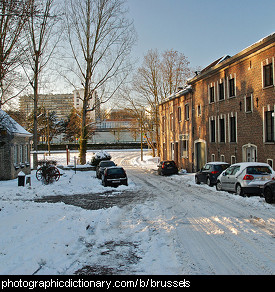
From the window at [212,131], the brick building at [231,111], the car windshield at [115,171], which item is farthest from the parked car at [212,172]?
the window at [212,131]

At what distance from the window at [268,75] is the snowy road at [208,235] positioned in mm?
9964

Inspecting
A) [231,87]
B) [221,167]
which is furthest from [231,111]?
[221,167]

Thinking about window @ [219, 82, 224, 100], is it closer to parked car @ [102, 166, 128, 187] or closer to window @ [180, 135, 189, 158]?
window @ [180, 135, 189, 158]

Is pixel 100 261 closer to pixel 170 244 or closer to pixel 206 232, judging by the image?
pixel 170 244

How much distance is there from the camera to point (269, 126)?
805 inches

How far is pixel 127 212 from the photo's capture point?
11.7 m

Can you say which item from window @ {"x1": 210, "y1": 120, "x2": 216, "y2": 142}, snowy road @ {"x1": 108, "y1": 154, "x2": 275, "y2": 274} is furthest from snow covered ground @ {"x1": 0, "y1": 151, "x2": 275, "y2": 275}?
window @ {"x1": 210, "y1": 120, "x2": 216, "y2": 142}

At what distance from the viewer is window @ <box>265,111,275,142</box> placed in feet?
66.2

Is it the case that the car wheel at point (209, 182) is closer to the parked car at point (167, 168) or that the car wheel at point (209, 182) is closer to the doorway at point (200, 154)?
the doorway at point (200, 154)

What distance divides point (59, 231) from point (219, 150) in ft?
69.2

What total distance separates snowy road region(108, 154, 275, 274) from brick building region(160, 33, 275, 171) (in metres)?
9.24

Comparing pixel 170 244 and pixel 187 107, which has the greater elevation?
pixel 187 107
